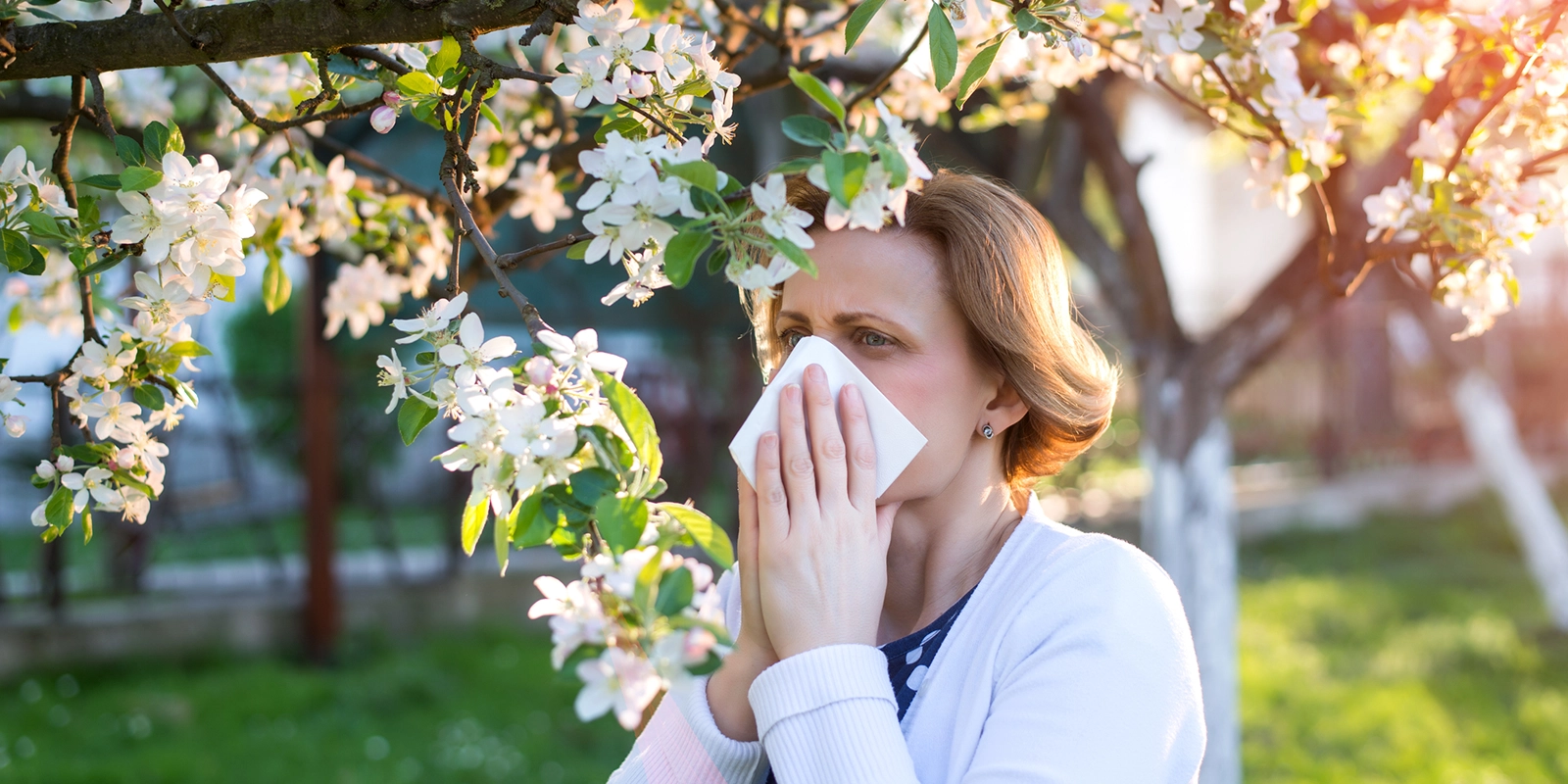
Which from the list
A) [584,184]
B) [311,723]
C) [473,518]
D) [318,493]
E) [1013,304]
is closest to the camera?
[473,518]

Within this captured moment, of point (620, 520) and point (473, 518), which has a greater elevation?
point (620, 520)

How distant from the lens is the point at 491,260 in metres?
1.16

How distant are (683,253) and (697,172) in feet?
0.24

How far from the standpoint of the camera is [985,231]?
1.57 metres

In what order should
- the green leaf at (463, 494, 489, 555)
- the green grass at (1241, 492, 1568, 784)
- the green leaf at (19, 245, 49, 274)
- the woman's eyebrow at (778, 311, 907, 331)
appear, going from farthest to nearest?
the green grass at (1241, 492, 1568, 784)
the woman's eyebrow at (778, 311, 907, 331)
the green leaf at (19, 245, 49, 274)
the green leaf at (463, 494, 489, 555)

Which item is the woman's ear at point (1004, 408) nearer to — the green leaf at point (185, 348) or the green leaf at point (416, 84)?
the green leaf at point (416, 84)

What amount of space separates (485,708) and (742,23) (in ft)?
13.2

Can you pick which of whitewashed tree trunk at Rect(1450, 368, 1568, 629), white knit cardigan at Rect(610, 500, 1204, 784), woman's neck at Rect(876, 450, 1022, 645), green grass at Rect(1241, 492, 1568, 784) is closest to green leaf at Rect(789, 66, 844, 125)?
white knit cardigan at Rect(610, 500, 1204, 784)

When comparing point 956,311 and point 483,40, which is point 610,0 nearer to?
point 956,311

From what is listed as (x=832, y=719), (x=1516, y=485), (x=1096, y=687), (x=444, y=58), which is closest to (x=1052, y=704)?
(x=1096, y=687)

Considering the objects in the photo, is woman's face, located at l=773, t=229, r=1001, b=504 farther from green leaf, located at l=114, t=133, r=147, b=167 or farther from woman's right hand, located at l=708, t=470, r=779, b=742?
green leaf, located at l=114, t=133, r=147, b=167

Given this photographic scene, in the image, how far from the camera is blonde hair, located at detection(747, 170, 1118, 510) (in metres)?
1.56

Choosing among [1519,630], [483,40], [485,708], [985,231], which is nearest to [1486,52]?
[985,231]

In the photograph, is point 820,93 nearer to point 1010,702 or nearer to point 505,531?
point 505,531
